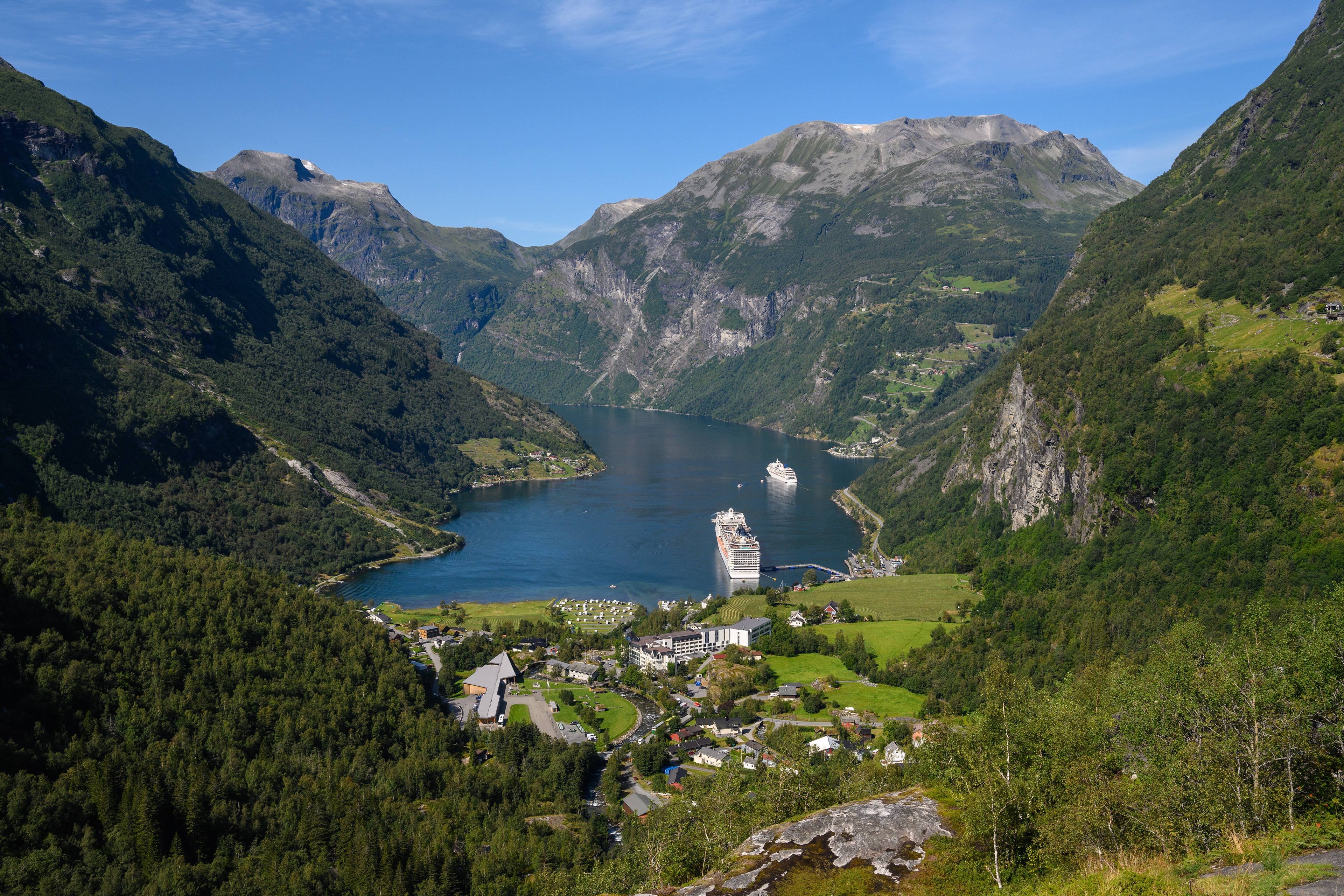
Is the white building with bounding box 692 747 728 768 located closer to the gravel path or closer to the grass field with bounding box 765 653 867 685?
the grass field with bounding box 765 653 867 685

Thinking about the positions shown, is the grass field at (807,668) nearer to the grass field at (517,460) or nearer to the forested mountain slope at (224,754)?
the forested mountain slope at (224,754)

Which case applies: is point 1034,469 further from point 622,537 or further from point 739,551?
point 622,537

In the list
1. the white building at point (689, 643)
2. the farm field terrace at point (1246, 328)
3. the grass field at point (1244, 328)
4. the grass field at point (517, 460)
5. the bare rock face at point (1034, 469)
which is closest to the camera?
the farm field terrace at point (1246, 328)

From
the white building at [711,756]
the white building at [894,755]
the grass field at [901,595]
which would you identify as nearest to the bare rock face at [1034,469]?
the grass field at [901,595]

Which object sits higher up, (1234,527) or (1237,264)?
(1237,264)

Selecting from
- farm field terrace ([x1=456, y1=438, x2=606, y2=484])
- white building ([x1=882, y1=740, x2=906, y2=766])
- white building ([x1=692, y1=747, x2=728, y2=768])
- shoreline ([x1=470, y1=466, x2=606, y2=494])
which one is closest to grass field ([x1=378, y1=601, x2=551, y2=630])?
white building ([x1=692, y1=747, x2=728, y2=768])

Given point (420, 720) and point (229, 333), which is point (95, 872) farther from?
point (229, 333)

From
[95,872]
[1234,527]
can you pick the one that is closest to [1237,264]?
[1234,527]
